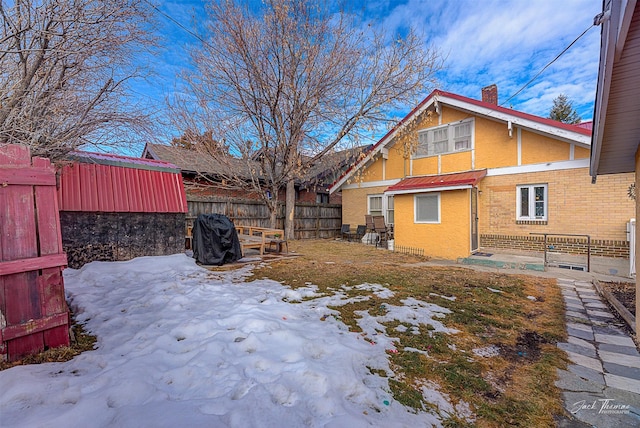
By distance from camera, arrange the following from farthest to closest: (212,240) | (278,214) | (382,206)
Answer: (278,214), (382,206), (212,240)

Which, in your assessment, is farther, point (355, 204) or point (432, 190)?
point (355, 204)

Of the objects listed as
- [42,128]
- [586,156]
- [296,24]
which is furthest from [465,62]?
[42,128]

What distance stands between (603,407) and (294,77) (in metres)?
10.4

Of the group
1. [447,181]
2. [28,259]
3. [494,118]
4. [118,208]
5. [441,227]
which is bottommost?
[441,227]

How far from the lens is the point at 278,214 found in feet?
46.6

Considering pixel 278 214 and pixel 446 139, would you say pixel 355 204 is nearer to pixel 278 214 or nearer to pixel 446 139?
pixel 278 214

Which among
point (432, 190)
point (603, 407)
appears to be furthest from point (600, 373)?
point (432, 190)

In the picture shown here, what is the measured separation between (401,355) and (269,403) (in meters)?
1.42

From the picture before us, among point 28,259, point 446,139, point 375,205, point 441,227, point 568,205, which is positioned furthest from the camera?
point 375,205

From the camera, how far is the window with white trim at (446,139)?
10.6m

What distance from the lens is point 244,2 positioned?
356 inches

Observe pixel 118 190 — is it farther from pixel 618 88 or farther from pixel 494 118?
pixel 494 118

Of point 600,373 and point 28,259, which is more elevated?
point 28,259

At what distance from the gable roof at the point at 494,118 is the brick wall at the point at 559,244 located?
2.77 meters
